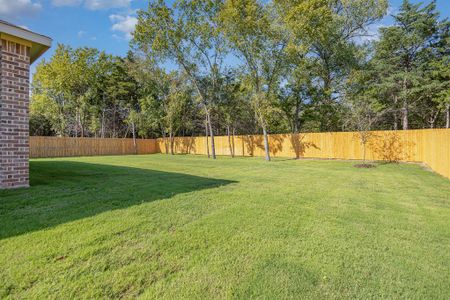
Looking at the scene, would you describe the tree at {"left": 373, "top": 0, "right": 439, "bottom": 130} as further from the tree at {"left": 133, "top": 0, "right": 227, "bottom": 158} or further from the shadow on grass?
the shadow on grass

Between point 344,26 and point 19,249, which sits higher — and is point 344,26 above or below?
above

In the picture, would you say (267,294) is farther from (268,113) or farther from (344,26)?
(344,26)

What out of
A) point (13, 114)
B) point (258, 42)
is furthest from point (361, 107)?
point (13, 114)

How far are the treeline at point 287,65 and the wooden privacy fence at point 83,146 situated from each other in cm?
222

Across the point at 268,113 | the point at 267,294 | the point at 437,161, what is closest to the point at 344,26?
the point at 268,113

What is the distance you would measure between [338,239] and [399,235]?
788 mm

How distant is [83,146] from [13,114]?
17851mm

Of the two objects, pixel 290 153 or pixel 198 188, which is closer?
pixel 198 188

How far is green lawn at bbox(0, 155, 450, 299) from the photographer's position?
6.08ft

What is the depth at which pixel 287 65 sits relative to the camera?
16.4m

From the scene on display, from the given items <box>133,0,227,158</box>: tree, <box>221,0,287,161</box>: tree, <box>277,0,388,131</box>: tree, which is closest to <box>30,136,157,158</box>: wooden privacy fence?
<box>133,0,227,158</box>: tree

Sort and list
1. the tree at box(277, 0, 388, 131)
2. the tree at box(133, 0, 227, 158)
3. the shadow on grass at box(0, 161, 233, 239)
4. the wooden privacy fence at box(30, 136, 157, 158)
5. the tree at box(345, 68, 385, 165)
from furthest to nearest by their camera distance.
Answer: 1. the wooden privacy fence at box(30, 136, 157, 158)
2. the tree at box(277, 0, 388, 131)
3. the tree at box(133, 0, 227, 158)
4. the tree at box(345, 68, 385, 165)
5. the shadow on grass at box(0, 161, 233, 239)

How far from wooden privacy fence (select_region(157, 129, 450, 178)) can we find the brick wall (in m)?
9.60

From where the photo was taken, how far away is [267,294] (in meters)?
1.80
